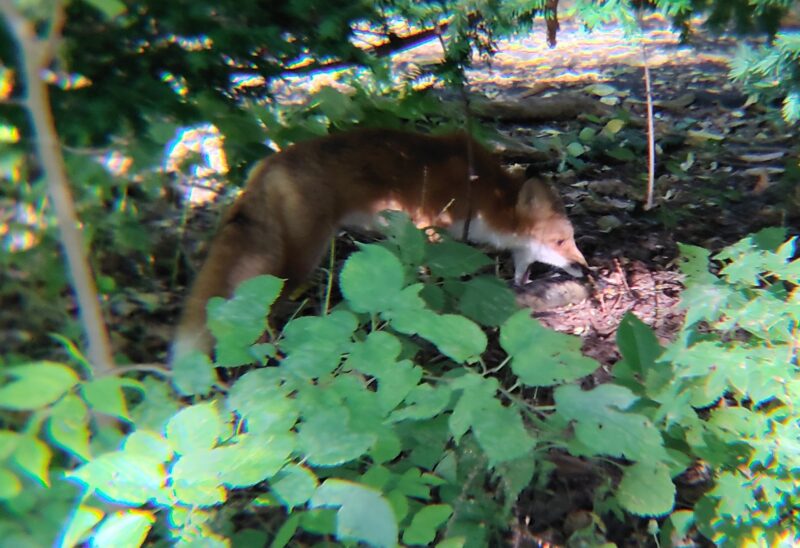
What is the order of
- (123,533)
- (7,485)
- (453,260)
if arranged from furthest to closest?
(453,260) < (123,533) < (7,485)

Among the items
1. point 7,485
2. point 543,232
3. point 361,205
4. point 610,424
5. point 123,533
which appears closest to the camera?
point 7,485

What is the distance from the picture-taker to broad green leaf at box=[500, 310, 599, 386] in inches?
73.3

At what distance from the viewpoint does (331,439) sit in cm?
170

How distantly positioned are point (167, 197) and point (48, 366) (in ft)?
6.15

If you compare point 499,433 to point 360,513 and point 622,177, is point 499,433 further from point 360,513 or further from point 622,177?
point 622,177

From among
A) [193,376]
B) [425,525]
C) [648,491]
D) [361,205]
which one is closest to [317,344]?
[193,376]

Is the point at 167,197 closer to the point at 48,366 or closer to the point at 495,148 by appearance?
the point at 48,366

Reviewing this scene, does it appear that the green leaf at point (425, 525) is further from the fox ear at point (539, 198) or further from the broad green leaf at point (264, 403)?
the fox ear at point (539, 198)

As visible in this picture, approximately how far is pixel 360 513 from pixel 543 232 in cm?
282

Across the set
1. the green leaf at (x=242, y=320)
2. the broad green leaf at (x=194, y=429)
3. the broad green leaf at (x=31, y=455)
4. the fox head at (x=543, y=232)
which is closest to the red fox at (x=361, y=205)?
the fox head at (x=543, y=232)

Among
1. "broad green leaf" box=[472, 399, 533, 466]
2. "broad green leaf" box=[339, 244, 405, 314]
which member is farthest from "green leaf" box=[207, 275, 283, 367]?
"broad green leaf" box=[472, 399, 533, 466]

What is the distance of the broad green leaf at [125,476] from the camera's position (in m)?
1.47

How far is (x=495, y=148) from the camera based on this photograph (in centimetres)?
503

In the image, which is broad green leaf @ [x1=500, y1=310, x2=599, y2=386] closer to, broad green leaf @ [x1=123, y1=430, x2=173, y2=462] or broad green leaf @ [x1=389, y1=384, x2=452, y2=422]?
broad green leaf @ [x1=389, y1=384, x2=452, y2=422]
